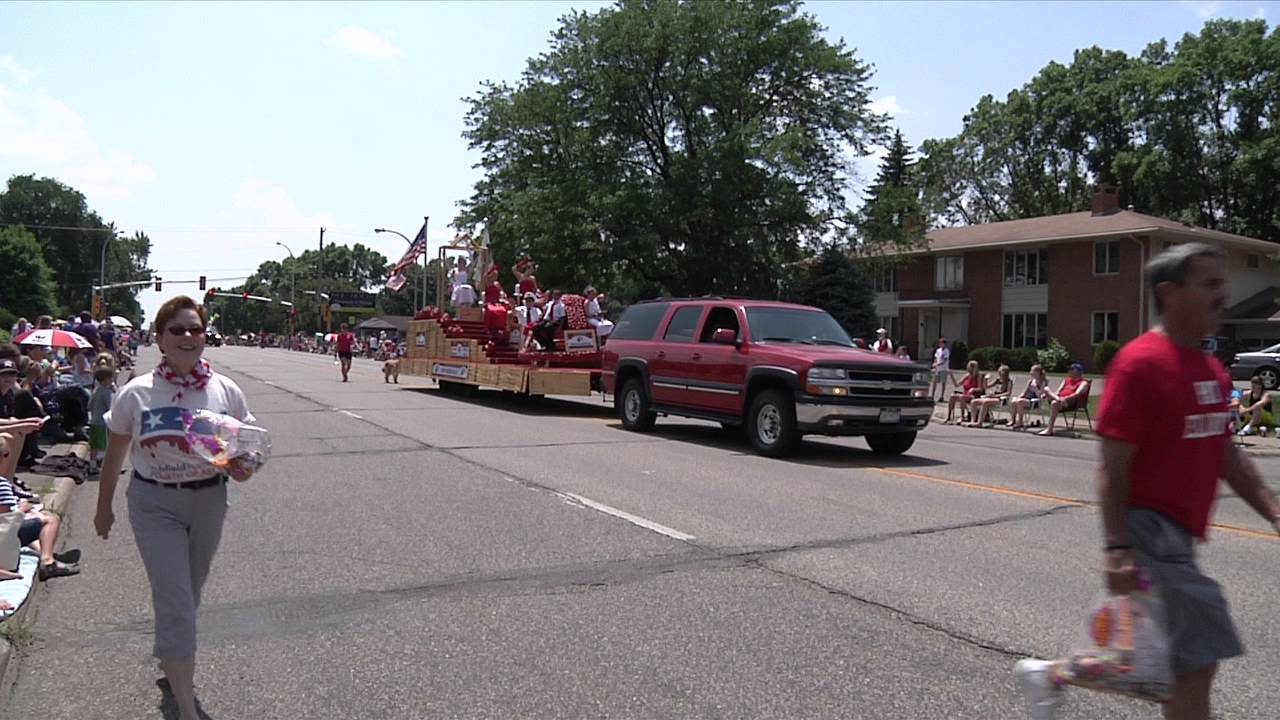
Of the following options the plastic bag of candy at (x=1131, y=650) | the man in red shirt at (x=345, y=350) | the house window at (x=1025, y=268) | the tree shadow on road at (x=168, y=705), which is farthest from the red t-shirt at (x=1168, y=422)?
the house window at (x=1025, y=268)

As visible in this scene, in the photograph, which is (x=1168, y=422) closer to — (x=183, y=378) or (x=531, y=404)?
(x=183, y=378)

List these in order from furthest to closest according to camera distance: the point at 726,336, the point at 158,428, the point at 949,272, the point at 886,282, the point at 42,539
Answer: the point at 886,282, the point at 949,272, the point at 726,336, the point at 42,539, the point at 158,428

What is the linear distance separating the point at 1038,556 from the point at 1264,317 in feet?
129

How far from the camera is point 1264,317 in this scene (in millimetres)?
40188

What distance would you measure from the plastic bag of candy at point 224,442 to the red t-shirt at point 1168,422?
10.8 ft

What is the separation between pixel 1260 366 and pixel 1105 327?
24.4 ft

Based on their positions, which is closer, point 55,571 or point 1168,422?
point 1168,422

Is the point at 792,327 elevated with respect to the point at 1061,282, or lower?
lower

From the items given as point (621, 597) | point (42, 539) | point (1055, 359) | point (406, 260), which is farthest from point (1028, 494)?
point (1055, 359)

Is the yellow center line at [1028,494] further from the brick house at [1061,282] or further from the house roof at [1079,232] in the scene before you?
the house roof at [1079,232]

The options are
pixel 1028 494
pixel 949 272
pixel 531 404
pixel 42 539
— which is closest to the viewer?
pixel 42 539

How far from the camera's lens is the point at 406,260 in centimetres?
2705

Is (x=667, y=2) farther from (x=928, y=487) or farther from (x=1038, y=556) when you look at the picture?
(x=1038, y=556)

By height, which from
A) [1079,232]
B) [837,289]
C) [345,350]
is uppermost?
[1079,232]
